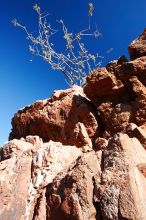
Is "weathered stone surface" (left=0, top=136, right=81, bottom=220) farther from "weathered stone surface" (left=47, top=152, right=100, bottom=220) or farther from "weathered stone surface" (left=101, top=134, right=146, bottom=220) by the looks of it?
"weathered stone surface" (left=101, top=134, right=146, bottom=220)

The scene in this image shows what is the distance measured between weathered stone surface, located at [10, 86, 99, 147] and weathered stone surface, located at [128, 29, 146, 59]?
1.95 meters

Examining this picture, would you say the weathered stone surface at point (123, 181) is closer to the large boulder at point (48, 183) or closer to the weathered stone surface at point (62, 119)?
the large boulder at point (48, 183)

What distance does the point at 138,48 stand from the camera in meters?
9.55

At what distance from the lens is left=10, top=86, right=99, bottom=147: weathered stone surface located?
9.57 m

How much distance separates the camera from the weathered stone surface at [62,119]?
377 inches

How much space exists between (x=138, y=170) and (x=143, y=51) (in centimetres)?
440

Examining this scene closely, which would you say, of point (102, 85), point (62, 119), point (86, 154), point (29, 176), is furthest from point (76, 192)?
point (62, 119)

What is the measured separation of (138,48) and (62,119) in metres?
3.09

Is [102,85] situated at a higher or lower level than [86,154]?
higher

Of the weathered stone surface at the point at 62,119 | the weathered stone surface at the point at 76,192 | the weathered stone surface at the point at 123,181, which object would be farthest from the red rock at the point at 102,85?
the weathered stone surface at the point at 76,192

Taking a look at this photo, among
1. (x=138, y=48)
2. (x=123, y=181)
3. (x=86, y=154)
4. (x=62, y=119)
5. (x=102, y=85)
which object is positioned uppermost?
(x=138, y=48)

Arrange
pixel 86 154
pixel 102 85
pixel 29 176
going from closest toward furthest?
1. pixel 86 154
2. pixel 29 176
3. pixel 102 85

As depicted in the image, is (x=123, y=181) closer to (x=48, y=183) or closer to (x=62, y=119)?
(x=48, y=183)

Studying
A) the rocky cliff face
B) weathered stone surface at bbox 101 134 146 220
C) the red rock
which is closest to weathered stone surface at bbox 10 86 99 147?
the rocky cliff face
